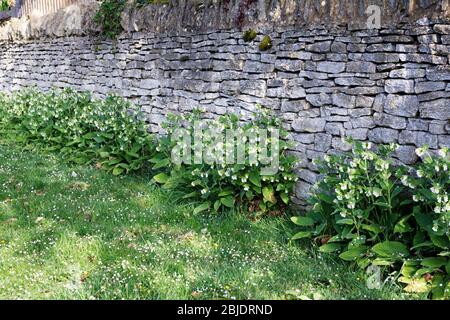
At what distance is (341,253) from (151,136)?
323 cm

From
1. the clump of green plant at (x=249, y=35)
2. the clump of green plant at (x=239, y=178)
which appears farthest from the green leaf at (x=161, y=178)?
the clump of green plant at (x=249, y=35)

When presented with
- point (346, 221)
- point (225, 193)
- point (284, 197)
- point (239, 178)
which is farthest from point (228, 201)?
point (346, 221)

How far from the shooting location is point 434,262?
9.78ft

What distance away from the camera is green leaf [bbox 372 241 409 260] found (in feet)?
10.4

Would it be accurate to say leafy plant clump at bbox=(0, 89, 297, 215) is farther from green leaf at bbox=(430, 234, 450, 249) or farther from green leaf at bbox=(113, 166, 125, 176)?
green leaf at bbox=(430, 234, 450, 249)

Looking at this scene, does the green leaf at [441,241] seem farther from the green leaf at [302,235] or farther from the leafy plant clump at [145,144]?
the leafy plant clump at [145,144]

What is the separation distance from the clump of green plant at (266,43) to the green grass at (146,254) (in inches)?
70.1

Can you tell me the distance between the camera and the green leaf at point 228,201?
4.32 metres

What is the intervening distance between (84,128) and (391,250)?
15.8 feet

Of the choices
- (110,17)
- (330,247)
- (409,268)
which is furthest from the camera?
(110,17)

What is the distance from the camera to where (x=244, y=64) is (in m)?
4.98

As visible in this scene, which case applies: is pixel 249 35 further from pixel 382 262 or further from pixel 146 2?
pixel 382 262

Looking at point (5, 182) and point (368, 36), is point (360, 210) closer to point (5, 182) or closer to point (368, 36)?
point (368, 36)

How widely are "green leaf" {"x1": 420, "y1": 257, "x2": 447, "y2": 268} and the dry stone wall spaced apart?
0.86 meters
